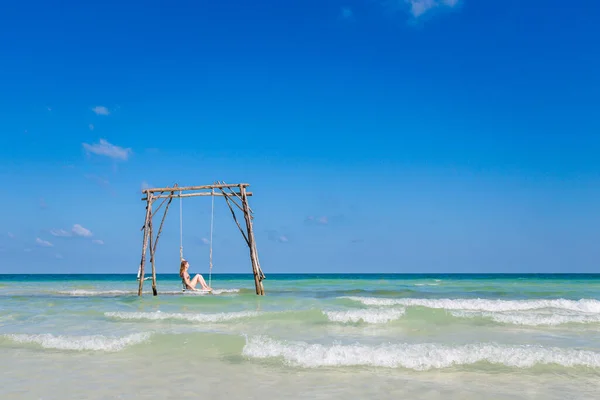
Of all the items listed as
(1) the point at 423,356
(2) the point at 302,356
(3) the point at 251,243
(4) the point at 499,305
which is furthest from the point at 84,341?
(4) the point at 499,305

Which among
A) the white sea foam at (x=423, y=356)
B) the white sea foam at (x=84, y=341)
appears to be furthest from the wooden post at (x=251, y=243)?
the white sea foam at (x=423, y=356)

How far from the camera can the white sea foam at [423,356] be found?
6.57 metres

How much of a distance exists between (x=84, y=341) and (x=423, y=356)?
4.99 m

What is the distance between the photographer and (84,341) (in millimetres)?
7848

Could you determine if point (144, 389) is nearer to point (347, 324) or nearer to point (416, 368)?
point (416, 368)

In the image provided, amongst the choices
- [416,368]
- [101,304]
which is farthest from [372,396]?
[101,304]

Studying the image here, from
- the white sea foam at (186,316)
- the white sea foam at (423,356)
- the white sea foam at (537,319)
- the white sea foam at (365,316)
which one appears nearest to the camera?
the white sea foam at (423,356)

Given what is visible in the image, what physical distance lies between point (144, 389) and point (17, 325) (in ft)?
18.7

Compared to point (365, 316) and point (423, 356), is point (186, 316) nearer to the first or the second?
point (365, 316)

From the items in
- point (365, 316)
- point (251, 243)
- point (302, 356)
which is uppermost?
point (251, 243)

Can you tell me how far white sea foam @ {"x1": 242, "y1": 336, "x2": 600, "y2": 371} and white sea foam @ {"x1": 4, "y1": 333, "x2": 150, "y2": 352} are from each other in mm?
1993

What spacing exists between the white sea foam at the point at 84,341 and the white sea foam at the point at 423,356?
1993 mm

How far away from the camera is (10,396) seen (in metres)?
5.34

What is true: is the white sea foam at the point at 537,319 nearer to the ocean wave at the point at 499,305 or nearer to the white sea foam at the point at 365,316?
the white sea foam at the point at 365,316
